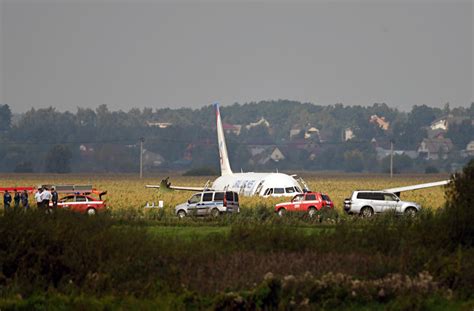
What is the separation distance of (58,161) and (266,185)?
12165 centimetres

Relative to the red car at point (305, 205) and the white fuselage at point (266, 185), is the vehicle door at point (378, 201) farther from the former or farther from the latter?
the white fuselage at point (266, 185)

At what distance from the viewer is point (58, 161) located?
621 feet

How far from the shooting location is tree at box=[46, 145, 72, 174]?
619ft

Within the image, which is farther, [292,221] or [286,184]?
[286,184]

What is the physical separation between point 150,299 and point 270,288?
2911 mm

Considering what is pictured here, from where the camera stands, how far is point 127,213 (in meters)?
56.0

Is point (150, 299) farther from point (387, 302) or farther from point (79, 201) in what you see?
point (79, 201)

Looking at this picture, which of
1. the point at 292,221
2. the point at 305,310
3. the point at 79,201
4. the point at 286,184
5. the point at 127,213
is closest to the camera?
the point at 305,310

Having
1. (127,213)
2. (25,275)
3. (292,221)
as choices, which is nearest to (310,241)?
(25,275)

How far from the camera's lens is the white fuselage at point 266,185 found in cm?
7006

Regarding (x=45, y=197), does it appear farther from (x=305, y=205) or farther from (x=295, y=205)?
(x=305, y=205)

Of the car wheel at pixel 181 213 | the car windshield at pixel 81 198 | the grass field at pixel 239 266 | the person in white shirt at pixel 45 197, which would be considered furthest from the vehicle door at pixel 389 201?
the grass field at pixel 239 266

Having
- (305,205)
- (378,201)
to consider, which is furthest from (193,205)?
(378,201)

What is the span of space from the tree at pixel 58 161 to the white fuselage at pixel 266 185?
4476 inches
